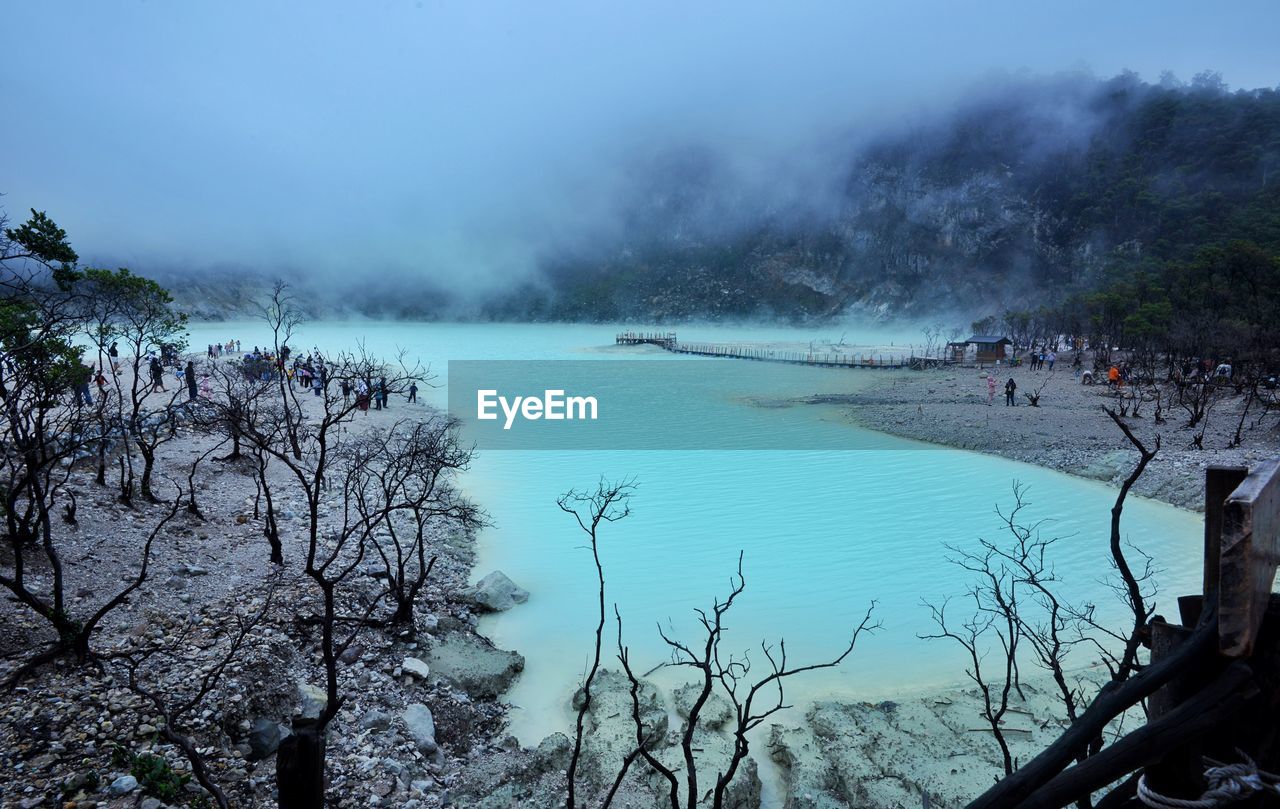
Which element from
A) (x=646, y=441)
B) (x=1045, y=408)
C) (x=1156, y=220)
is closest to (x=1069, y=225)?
(x=1156, y=220)

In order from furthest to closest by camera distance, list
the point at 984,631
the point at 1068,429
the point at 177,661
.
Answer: the point at 1068,429 < the point at 984,631 < the point at 177,661

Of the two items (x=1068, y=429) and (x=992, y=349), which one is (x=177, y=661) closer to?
(x=1068, y=429)

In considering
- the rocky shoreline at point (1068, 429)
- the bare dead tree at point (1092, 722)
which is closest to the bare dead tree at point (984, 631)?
the rocky shoreline at point (1068, 429)

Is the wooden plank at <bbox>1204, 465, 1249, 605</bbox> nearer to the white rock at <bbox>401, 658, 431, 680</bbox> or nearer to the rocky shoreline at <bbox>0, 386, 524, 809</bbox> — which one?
the rocky shoreline at <bbox>0, 386, 524, 809</bbox>

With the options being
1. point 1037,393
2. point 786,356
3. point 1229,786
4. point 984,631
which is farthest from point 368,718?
point 786,356

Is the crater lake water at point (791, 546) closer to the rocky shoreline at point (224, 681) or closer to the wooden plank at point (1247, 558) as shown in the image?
the rocky shoreline at point (224, 681)

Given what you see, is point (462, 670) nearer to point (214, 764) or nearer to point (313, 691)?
point (313, 691)
